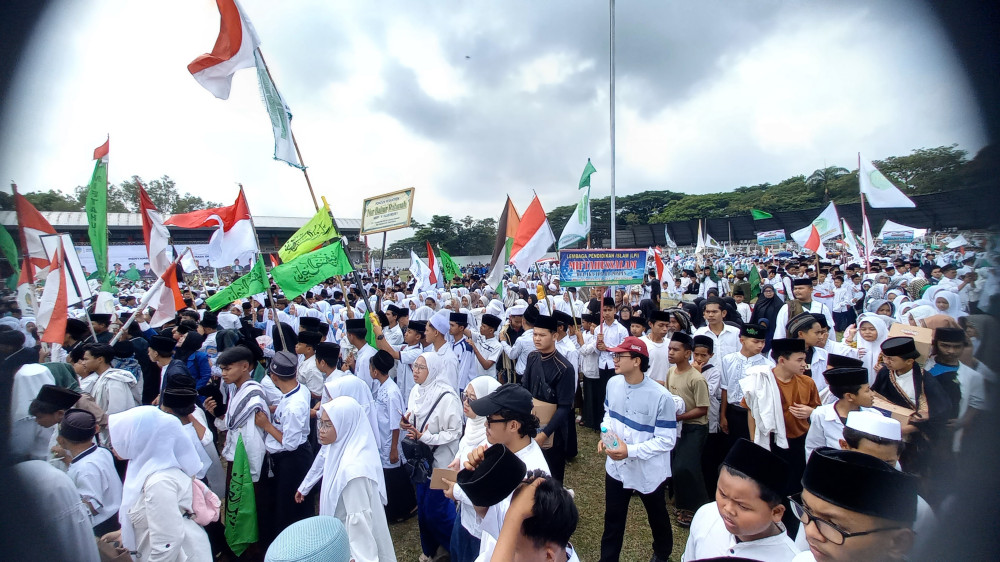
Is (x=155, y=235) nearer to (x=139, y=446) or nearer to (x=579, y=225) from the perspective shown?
(x=139, y=446)

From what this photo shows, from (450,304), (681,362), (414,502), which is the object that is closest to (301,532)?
(414,502)

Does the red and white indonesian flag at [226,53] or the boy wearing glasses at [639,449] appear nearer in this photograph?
the boy wearing glasses at [639,449]

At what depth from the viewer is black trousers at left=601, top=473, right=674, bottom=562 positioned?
3256mm

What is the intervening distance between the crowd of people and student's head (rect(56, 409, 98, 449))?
1 cm

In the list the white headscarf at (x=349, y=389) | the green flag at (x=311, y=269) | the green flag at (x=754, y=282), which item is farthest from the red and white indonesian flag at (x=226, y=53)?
the green flag at (x=754, y=282)

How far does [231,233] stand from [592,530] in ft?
22.2

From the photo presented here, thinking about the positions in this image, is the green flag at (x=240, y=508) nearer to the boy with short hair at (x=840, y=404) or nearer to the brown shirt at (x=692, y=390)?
the brown shirt at (x=692, y=390)

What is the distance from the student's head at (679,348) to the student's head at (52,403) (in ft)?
14.5

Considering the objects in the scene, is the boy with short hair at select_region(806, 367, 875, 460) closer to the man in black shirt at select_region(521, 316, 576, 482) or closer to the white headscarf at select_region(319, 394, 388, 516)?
the man in black shirt at select_region(521, 316, 576, 482)

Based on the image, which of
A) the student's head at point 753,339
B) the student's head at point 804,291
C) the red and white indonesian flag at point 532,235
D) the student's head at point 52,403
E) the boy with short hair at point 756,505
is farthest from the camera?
the student's head at point 804,291

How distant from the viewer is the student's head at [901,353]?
3205mm

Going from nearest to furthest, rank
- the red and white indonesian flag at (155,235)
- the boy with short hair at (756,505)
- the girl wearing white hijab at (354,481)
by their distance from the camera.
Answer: the boy with short hair at (756,505)
the girl wearing white hijab at (354,481)
the red and white indonesian flag at (155,235)

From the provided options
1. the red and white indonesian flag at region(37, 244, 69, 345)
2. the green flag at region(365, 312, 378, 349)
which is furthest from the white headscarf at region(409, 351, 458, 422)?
the red and white indonesian flag at region(37, 244, 69, 345)

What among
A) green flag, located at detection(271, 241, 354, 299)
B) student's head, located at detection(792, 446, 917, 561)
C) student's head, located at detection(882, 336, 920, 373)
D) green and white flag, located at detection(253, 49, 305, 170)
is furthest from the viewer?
green flag, located at detection(271, 241, 354, 299)
